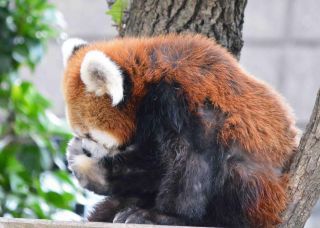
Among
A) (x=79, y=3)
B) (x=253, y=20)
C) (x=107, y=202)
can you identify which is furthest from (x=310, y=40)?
(x=107, y=202)

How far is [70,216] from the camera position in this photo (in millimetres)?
3873

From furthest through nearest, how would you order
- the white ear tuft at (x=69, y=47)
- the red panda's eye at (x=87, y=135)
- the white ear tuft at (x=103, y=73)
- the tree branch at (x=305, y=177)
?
the white ear tuft at (x=69, y=47), the red panda's eye at (x=87, y=135), the white ear tuft at (x=103, y=73), the tree branch at (x=305, y=177)

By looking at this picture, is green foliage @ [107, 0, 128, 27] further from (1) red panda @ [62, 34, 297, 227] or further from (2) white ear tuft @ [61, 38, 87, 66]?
(1) red panda @ [62, 34, 297, 227]

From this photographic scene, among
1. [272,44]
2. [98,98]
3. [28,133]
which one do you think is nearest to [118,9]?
[98,98]

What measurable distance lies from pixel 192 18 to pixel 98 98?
0.59m

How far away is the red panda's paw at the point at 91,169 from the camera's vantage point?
9.49ft

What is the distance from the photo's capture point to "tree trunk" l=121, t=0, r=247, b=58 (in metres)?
3.10

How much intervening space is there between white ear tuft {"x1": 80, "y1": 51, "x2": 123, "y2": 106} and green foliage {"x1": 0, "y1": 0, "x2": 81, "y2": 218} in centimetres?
140

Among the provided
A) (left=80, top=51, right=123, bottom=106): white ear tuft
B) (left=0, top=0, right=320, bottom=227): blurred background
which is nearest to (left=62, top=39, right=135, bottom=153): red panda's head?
(left=80, top=51, right=123, bottom=106): white ear tuft

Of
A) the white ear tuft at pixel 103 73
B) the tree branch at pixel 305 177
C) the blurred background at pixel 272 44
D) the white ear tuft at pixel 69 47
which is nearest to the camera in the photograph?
the tree branch at pixel 305 177

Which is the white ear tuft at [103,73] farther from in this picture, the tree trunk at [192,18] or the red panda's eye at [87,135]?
the tree trunk at [192,18]

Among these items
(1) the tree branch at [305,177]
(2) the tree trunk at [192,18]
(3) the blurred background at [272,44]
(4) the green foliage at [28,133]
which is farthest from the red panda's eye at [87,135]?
(3) the blurred background at [272,44]

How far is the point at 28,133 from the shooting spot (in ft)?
13.6

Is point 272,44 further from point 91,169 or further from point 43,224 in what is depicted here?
point 43,224
